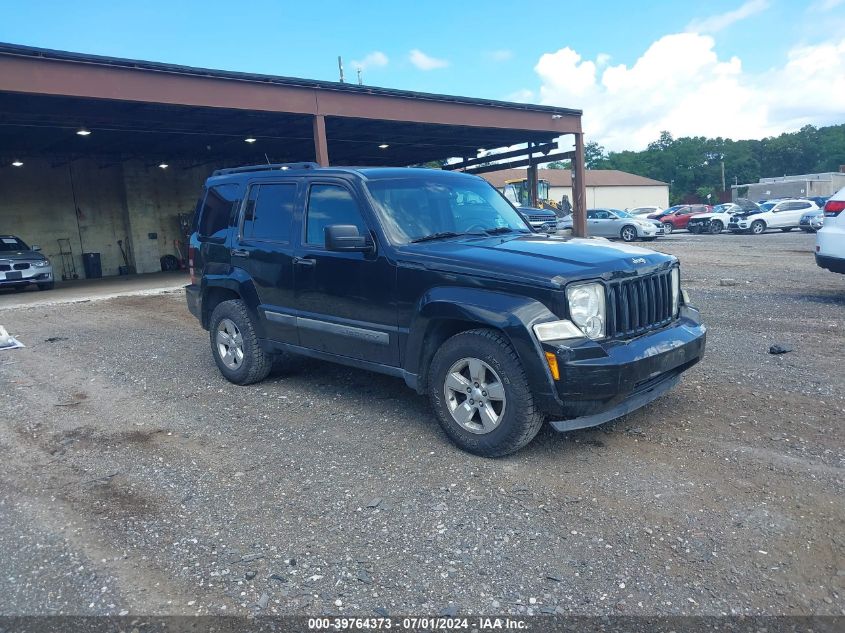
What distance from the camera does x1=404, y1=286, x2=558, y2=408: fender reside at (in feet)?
13.0

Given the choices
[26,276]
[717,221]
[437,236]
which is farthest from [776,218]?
[437,236]

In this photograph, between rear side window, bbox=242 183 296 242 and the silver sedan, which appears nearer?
rear side window, bbox=242 183 296 242

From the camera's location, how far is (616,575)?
10.0 ft

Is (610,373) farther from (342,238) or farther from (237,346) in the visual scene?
(237,346)

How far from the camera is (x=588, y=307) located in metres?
4.09

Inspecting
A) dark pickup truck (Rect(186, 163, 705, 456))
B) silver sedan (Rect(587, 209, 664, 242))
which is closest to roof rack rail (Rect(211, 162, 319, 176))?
dark pickup truck (Rect(186, 163, 705, 456))

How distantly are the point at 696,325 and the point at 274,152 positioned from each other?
2406 centimetres

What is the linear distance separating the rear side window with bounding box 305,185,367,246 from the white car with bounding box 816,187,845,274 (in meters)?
7.14

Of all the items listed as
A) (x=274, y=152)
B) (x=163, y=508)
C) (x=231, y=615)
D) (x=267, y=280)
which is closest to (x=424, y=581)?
(x=231, y=615)

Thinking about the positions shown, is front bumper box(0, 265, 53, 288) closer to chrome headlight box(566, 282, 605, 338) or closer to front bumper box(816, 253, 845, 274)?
chrome headlight box(566, 282, 605, 338)

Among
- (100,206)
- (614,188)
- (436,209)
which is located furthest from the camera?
(614,188)

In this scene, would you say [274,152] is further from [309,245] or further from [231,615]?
[231,615]

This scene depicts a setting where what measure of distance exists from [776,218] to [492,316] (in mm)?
32160

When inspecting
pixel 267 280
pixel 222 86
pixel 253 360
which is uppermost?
pixel 222 86
